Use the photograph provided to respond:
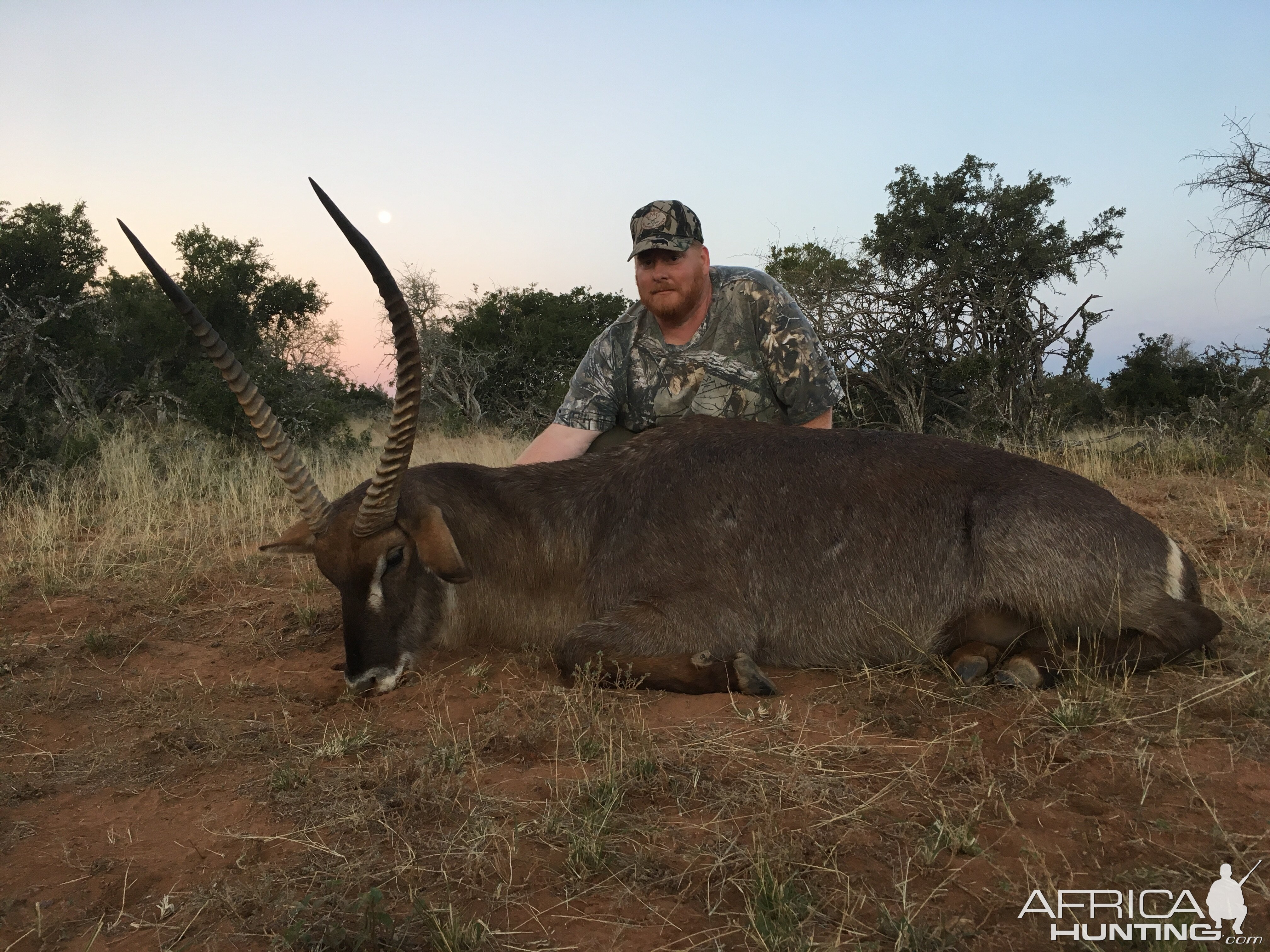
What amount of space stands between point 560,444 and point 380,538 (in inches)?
83.4

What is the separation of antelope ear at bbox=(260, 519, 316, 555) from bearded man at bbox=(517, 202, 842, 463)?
1839 millimetres

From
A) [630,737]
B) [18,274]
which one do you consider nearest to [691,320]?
[630,737]

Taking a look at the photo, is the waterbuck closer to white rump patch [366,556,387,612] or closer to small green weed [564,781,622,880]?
white rump patch [366,556,387,612]

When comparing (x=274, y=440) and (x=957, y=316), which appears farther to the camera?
(x=957, y=316)

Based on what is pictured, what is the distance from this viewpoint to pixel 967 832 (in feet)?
7.07

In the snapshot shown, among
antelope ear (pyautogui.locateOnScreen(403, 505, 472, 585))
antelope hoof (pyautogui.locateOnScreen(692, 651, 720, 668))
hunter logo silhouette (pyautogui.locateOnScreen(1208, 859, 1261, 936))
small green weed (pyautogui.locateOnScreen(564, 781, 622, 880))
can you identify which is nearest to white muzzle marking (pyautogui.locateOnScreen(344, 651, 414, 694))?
antelope ear (pyautogui.locateOnScreen(403, 505, 472, 585))

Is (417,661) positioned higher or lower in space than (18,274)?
lower

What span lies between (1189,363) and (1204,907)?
16.5m

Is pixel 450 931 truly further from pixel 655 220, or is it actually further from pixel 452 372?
pixel 452 372

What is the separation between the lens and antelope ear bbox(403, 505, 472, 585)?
358cm

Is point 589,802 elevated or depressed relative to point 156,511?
depressed

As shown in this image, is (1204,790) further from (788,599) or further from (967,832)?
(788,599)

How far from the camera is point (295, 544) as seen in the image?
3889 millimetres

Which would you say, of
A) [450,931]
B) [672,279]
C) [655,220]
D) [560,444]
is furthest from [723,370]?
[450,931]
